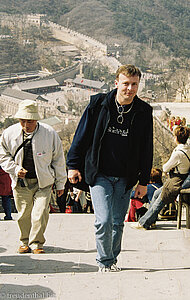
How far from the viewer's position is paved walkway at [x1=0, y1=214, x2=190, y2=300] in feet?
5.90

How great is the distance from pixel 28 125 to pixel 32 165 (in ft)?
0.94

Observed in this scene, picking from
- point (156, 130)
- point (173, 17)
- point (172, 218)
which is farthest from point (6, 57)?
point (172, 218)

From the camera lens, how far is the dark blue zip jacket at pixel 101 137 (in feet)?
7.46

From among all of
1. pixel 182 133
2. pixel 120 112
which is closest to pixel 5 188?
pixel 182 133

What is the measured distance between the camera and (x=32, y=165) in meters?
2.92

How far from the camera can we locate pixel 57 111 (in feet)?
180

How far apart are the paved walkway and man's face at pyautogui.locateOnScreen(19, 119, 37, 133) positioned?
0.85 meters

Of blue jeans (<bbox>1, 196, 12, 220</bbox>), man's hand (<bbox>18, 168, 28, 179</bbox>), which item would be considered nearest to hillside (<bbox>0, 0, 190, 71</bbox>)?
blue jeans (<bbox>1, 196, 12, 220</bbox>)

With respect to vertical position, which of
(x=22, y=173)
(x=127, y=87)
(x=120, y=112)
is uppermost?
(x=127, y=87)

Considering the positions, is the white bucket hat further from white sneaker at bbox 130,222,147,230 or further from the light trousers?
white sneaker at bbox 130,222,147,230

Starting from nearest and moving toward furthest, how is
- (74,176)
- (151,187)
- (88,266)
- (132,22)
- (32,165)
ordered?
(74,176)
(88,266)
(32,165)
(151,187)
(132,22)

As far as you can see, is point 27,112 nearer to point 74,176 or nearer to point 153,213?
point 74,176

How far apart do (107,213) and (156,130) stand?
25.9 m

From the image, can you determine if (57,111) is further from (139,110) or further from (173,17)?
(173,17)
